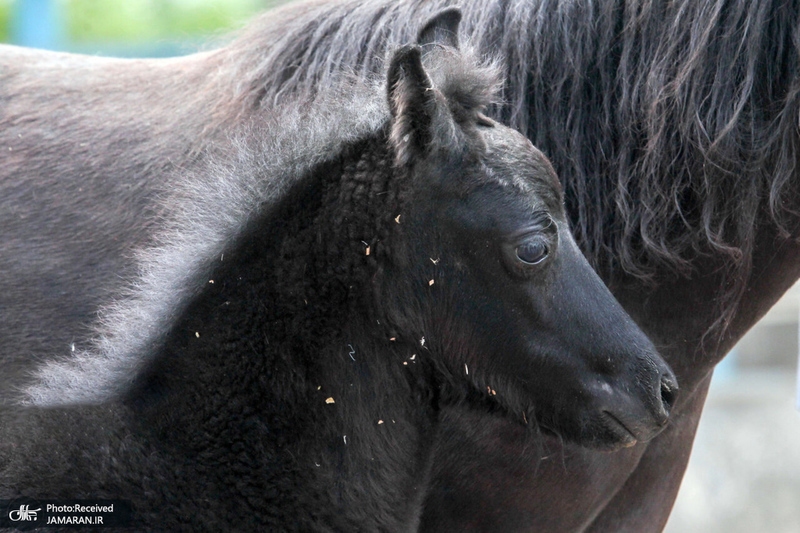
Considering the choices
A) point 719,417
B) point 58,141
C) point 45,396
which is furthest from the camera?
point 719,417

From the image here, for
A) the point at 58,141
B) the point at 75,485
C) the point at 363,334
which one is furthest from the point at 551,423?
the point at 58,141

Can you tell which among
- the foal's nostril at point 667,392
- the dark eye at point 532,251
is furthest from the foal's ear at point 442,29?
the foal's nostril at point 667,392

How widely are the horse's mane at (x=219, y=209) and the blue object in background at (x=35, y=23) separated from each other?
5340mm

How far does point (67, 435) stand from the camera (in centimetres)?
208

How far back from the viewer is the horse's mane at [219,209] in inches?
87.3

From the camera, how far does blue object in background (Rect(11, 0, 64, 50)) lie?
6.92 m

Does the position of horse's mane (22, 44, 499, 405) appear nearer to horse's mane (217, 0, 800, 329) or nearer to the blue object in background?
horse's mane (217, 0, 800, 329)

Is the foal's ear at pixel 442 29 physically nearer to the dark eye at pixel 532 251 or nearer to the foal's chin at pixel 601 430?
the dark eye at pixel 532 251

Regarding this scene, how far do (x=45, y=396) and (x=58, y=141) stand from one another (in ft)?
3.62

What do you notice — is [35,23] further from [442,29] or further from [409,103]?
[409,103]

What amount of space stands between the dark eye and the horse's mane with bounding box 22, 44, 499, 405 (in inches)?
16.3

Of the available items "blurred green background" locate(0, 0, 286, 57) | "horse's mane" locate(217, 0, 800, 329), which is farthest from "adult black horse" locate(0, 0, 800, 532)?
"blurred green background" locate(0, 0, 286, 57)

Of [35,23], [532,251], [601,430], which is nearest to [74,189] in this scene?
[532,251]

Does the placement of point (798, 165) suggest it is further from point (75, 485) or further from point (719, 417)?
point (719, 417)
